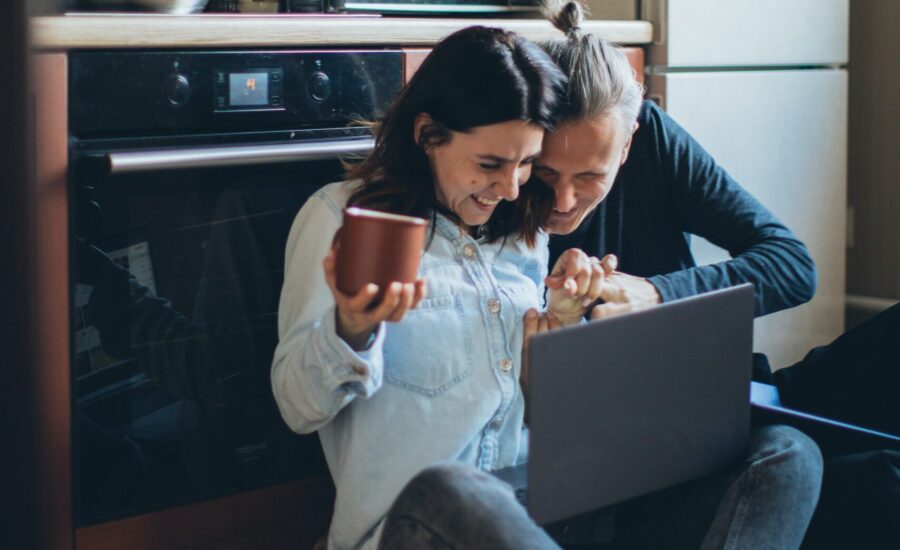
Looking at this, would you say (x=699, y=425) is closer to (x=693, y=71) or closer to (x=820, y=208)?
(x=693, y=71)

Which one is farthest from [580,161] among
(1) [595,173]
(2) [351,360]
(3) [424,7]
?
(3) [424,7]

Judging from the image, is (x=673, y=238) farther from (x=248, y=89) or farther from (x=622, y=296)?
(x=248, y=89)

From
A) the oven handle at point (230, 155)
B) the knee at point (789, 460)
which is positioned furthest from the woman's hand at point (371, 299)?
the knee at point (789, 460)

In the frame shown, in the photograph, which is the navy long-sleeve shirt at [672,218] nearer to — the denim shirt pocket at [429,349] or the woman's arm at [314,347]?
the denim shirt pocket at [429,349]

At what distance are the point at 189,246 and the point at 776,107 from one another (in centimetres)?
110

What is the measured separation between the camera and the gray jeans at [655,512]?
1.04m

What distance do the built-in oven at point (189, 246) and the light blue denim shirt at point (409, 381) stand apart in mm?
205

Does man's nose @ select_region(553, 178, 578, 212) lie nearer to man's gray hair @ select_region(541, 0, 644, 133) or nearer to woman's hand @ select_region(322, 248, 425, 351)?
man's gray hair @ select_region(541, 0, 644, 133)

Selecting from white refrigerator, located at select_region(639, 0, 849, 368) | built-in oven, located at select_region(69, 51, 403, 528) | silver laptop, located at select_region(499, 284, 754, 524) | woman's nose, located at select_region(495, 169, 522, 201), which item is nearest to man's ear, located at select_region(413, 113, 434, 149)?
woman's nose, located at select_region(495, 169, 522, 201)

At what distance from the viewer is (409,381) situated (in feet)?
4.06

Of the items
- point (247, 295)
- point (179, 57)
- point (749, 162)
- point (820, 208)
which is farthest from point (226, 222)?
point (820, 208)

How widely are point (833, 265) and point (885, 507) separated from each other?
3.04ft

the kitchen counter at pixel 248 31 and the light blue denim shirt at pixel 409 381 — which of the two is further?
the kitchen counter at pixel 248 31

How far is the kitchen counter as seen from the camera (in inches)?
50.5
